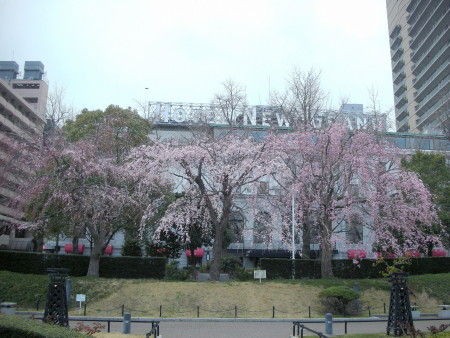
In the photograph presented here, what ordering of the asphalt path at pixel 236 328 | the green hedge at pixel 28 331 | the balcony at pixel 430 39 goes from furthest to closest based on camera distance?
the balcony at pixel 430 39
the asphalt path at pixel 236 328
the green hedge at pixel 28 331

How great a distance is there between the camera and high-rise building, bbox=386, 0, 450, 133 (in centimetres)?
8019

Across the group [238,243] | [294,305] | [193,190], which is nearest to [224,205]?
[193,190]

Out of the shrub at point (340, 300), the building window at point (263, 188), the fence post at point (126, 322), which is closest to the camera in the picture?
the fence post at point (126, 322)

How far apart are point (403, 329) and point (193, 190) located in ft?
54.1

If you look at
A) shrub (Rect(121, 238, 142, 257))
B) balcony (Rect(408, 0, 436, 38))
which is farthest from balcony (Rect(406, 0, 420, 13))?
shrub (Rect(121, 238, 142, 257))

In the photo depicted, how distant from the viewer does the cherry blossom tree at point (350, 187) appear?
1142 inches

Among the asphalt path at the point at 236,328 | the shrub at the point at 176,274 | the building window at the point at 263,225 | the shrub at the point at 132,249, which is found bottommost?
the asphalt path at the point at 236,328

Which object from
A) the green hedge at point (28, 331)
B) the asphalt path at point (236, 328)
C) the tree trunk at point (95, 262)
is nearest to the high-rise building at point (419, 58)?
the tree trunk at point (95, 262)

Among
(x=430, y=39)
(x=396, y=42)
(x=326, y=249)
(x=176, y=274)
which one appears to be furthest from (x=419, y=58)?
(x=176, y=274)

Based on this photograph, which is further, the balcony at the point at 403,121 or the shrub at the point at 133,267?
the balcony at the point at 403,121

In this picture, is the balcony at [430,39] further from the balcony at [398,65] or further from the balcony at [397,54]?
the balcony at [397,54]

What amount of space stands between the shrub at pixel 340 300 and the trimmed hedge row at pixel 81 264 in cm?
1045

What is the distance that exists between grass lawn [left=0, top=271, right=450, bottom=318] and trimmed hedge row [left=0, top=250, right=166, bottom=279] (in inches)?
92.4

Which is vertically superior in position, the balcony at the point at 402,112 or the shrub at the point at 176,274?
the balcony at the point at 402,112
